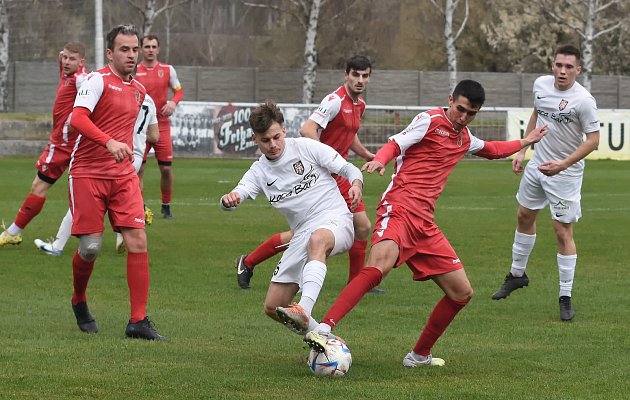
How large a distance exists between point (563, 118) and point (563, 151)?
0.29m

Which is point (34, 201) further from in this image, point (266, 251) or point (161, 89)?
point (161, 89)

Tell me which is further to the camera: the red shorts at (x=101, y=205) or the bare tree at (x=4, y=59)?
the bare tree at (x=4, y=59)

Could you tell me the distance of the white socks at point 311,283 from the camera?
7285 mm

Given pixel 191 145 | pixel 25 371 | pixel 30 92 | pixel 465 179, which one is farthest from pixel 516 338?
pixel 30 92

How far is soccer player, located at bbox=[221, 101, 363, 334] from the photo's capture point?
7633 mm

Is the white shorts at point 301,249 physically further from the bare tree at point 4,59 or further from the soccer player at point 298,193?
the bare tree at point 4,59

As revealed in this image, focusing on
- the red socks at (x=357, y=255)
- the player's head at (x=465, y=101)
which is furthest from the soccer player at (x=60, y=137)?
the player's head at (x=465, y=101)

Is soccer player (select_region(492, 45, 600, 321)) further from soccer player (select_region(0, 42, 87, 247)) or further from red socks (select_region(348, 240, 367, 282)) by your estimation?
soccer player (select_region(0, 42, 87, 247))

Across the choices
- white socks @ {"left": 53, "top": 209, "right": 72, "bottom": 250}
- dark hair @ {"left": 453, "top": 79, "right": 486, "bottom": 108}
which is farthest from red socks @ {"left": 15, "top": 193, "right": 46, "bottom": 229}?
dark hair @ {"left": 453, "top": 79, "right": 486, "bottom": 108}

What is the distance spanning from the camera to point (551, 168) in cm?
959

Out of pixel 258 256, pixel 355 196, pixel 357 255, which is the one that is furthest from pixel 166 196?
Result: pixel 355 196

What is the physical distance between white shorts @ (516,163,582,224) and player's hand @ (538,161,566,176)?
0.57 m

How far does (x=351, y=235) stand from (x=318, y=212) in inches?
10.7

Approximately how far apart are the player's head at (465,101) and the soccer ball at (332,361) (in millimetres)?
1838
